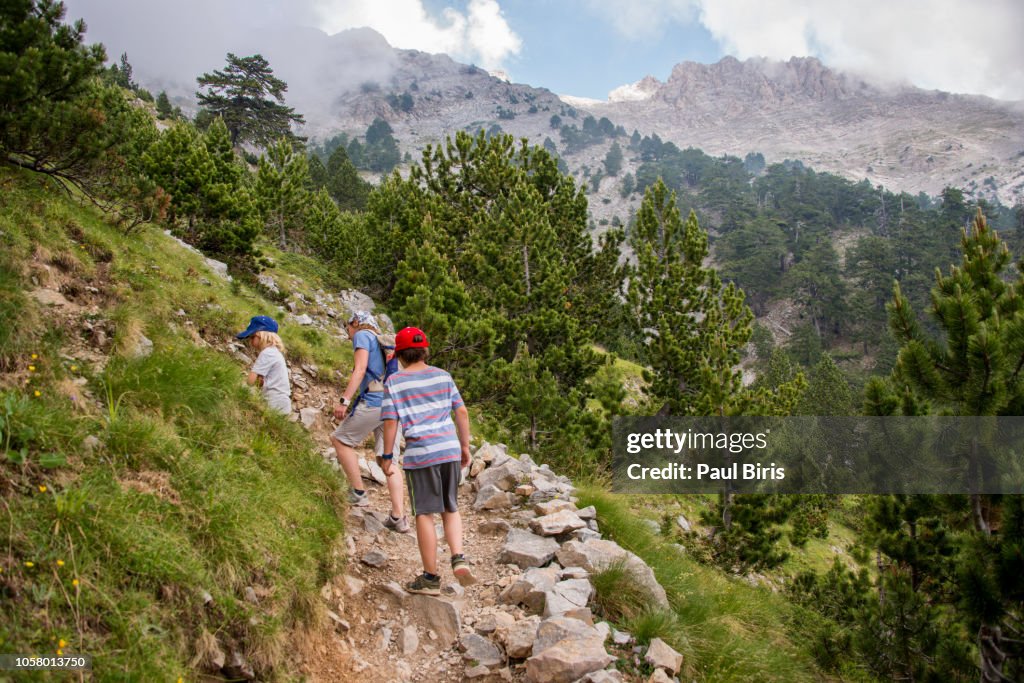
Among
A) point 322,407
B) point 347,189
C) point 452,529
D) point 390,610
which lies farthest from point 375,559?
point 347,189

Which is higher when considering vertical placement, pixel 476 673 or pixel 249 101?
pixel 249 101

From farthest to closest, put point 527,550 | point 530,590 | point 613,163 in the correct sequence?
point 613,163 < point 527,550 < point 530,590

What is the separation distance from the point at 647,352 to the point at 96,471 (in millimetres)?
15303

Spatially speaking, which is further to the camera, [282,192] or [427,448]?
[282,192]

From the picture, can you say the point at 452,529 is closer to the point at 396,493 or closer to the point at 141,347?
the point at 396,493

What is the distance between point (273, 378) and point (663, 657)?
458 cm

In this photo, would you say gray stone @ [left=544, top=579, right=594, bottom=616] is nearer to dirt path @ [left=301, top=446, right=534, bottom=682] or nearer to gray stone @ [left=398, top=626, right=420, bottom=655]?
dirt path @ [left=301, top=446, right=534, bottom=682]

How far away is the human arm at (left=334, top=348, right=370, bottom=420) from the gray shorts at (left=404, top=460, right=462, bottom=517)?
117cm

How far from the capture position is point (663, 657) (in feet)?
12.1

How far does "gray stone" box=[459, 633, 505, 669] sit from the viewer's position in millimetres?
3689

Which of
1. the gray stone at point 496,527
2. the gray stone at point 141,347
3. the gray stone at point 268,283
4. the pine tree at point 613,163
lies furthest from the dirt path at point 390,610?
the pine tree at point 613,163

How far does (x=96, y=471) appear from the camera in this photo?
3.14m

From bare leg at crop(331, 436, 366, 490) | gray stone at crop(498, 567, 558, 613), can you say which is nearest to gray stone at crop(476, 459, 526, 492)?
bare leg at crop(331, 436, 366, 490)

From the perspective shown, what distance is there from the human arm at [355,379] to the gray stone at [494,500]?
2292 mm
